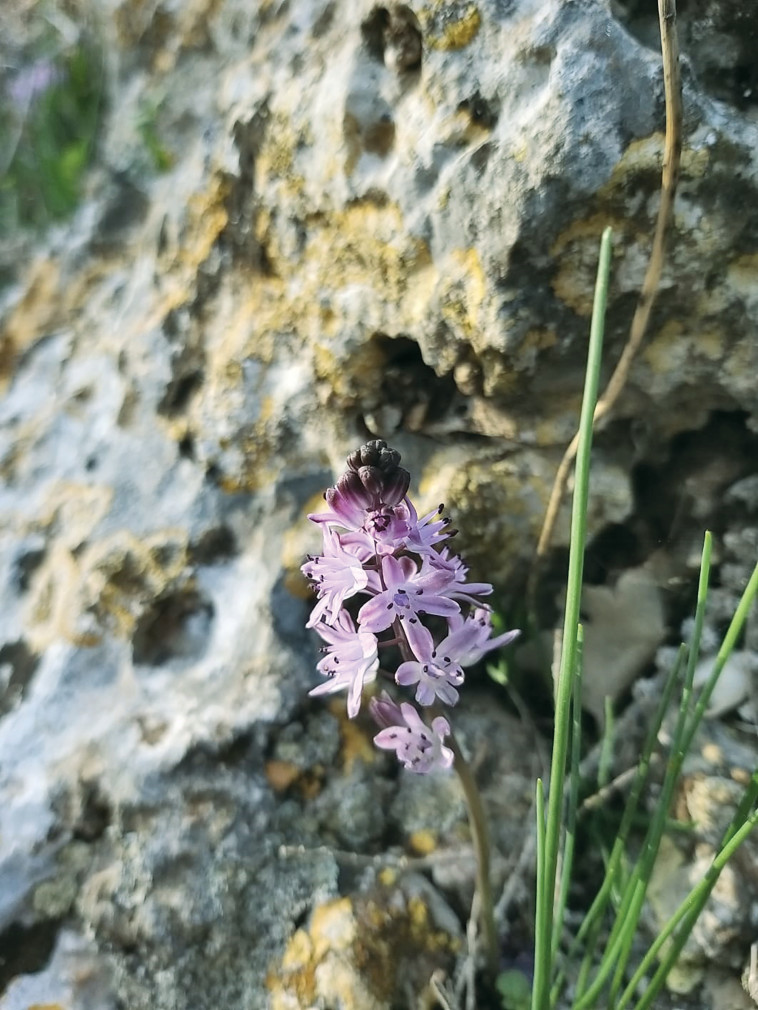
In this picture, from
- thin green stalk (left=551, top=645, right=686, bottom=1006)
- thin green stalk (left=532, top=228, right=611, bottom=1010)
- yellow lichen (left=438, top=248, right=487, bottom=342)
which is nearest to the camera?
thin green stalk (left=532, top=228, right=611, bottom=1010)

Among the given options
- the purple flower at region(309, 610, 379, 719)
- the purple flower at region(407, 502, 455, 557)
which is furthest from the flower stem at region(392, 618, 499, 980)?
the purple flower at region(407, 502, 455, 557)

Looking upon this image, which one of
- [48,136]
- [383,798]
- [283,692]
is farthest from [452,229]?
[48,136]

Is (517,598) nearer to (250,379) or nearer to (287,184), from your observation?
(250,379)

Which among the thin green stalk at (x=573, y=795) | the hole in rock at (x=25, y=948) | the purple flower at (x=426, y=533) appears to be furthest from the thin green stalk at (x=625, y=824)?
the hole in rock at (x=25, y=948)

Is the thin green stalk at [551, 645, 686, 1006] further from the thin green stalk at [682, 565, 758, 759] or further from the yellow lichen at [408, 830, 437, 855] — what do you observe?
the yellow lichen at [408, 830, 437, 855]

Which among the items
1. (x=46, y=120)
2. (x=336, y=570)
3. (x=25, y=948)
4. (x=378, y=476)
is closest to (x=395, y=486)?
(x=378, y=476)

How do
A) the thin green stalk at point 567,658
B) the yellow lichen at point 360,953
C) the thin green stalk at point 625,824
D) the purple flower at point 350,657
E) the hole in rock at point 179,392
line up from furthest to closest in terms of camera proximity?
the hole in rock at point 179,392 < the yellow lichen at point 360,953 < the thin green stalk at point 625,824 < the purple flower at point 350,657 < the thin green stalk at point 567,658

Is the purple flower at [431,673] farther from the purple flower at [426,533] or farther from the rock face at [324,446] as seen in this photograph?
the rock face at [324,446]
